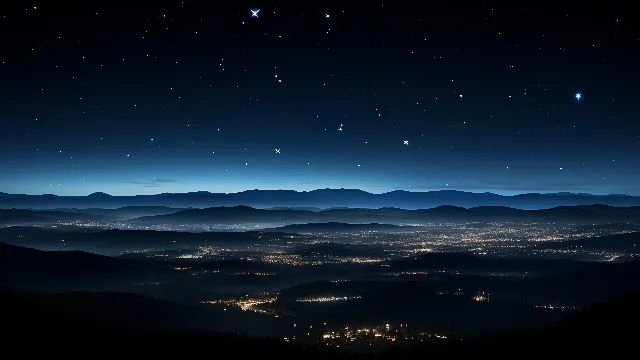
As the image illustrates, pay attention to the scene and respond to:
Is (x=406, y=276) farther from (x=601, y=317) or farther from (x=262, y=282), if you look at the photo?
(x=601, y=317)

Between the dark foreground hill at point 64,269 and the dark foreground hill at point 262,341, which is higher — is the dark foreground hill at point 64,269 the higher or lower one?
the lower one

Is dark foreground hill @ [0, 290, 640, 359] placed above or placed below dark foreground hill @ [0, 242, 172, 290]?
above

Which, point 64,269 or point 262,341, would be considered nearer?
point 262,341

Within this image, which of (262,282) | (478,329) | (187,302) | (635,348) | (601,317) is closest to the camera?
(635,348)

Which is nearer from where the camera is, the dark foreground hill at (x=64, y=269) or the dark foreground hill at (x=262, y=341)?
the dark foreground hill at (x=262, y=341)

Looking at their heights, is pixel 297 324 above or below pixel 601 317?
below

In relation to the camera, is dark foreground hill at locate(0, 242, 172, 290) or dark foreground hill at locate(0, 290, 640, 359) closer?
dark foreground hill at locate(0, 290, 640, 359)

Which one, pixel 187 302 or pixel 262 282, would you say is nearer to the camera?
pixel 187 302

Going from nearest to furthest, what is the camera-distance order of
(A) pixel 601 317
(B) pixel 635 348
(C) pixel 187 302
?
1. (B) pixel 635 348
2. (A) pixel 601 317
3. (C) pixel 187 302

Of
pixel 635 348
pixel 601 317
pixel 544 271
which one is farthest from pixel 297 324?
pixel 544 271

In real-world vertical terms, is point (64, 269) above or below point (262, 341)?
below
